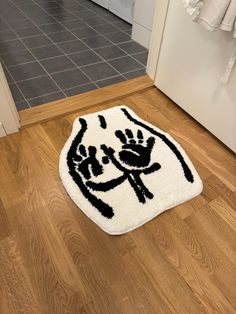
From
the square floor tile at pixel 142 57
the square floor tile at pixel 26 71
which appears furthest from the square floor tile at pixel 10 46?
the square floor tile at pixel 142 57

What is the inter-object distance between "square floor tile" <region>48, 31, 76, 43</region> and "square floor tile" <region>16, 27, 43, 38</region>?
5.2 inches

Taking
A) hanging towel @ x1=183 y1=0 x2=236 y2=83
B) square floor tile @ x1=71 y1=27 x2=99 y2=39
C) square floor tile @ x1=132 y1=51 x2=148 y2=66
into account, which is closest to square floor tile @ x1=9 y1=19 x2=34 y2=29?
square floor tile @ x1=71 y1=27 x2=99 y2=39

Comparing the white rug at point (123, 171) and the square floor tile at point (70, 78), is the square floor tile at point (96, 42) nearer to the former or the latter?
the square floor tile at point (70, 78)

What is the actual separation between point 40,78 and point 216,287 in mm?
1627

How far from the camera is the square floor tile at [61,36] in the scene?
2.24m

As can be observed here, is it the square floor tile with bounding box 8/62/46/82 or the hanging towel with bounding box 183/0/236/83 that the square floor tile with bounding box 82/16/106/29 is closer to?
the square floor tile with bounding box 8/62/46/82

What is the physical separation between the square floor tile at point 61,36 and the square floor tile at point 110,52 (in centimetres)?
33

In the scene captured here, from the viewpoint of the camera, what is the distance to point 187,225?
3.62 ft

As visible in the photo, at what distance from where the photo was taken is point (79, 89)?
1.74m

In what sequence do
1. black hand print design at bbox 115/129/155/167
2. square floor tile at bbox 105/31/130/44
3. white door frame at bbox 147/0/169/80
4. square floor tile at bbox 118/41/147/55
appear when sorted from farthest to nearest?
square floor tile at bbox 105/31/130/44 < square floor tile at bbox 118/41/147/55 < white door frame at bbox 147/0/169/80 < black hand print design at bbox 115/129/155/167

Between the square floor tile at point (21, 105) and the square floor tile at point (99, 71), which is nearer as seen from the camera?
the square floor tile at point (21, 105)

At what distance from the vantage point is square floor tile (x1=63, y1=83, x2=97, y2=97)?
5.60 ft

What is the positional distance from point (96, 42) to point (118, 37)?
236 millimetres

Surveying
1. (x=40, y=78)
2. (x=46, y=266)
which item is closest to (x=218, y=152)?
(x=46, y=266)
